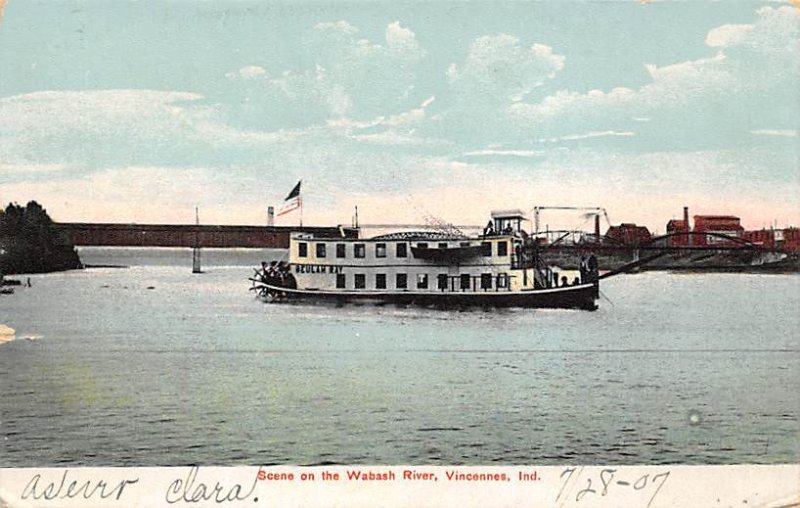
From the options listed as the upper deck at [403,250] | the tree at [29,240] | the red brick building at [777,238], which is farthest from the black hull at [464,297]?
the tree at [29,240]

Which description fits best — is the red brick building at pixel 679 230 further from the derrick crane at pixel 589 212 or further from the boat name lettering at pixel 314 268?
the boat name lettering at pixel 314 268

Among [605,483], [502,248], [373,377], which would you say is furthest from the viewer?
[502,248]

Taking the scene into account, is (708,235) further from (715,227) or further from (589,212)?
(589,212)

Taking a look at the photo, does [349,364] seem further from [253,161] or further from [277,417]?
[253,161]

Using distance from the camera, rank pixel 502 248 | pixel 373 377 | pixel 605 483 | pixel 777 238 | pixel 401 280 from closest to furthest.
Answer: pixel 605 483
pixel 373 377
pixel 777 238
pixel 502 248
pixel 401 280

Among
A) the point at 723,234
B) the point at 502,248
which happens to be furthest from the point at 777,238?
the point at 502,248

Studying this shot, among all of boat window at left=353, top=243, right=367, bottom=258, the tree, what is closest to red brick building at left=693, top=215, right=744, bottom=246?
boat window at left=353, top=243, right=367, bottom=258
